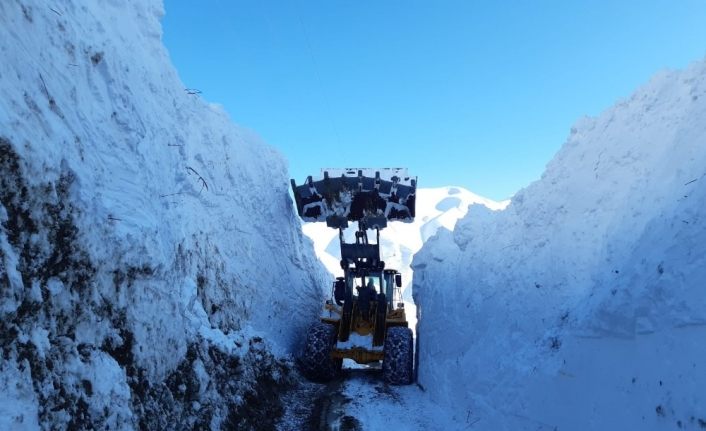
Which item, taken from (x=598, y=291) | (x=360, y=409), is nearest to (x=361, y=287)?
(x=360, y=409)

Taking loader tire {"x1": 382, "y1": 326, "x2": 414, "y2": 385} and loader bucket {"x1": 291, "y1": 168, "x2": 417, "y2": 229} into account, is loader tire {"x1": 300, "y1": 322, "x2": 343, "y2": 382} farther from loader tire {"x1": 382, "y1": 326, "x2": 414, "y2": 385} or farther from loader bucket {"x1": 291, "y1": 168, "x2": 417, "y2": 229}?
loader bucket {"x1": 291, "y1": 168, "x2": 417, "y2": 229}

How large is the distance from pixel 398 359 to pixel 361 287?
2.52 meters

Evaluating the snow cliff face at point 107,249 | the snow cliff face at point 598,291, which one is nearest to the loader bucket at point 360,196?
the snow cliff face at point 598,291

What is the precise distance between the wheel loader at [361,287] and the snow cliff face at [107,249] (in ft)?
7.24

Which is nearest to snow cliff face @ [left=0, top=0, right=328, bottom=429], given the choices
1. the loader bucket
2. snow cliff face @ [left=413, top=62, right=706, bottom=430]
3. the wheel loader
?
the wheel loader

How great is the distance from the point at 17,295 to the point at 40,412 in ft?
3.20

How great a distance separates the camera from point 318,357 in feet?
41.3

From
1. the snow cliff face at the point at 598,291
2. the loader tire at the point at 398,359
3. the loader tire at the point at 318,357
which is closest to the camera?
the snow cliff face at the point at 598,291

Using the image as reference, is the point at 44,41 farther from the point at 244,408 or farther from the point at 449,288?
the point at 449,288

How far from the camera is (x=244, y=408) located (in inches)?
321

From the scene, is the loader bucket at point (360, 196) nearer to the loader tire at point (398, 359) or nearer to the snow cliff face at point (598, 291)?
the snow cliff face at point (598, 291)

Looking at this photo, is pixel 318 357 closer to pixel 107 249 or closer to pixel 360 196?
pixel 360 196

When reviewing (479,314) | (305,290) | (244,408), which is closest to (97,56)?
(244,408)

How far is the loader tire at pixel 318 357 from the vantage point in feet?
41.3
